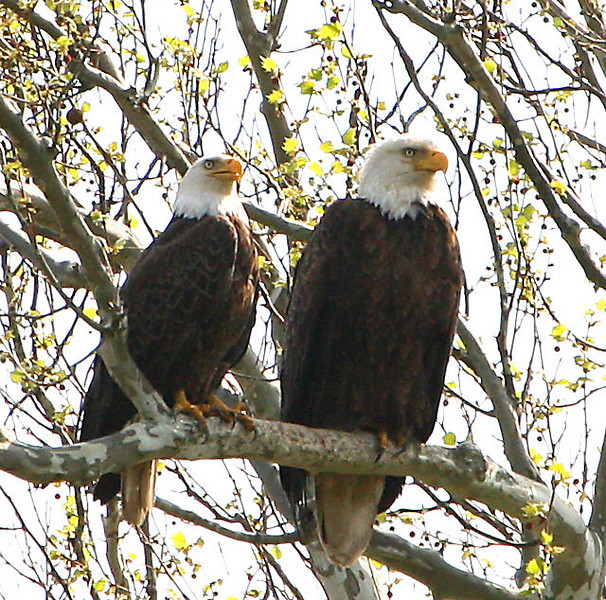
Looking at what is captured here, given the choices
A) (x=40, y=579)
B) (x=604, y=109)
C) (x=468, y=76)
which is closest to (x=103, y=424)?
(x=40, y=579)

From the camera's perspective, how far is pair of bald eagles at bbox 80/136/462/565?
18.4ft

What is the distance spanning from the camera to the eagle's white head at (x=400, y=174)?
582 cm

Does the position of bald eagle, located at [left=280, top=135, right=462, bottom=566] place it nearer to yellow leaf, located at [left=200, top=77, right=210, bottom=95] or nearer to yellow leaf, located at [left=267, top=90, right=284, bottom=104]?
yellow leaf, located at [left=267, top=90, right=284, bottom=104]

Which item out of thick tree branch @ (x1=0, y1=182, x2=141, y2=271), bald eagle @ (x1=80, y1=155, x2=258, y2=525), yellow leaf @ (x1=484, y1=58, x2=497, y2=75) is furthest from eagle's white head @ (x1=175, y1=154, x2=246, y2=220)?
yellow leaf @ (x1=484, y1=58, x2=497, y2=75)

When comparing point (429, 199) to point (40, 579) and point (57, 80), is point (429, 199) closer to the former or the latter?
point (57, 80)

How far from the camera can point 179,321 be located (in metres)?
5.75

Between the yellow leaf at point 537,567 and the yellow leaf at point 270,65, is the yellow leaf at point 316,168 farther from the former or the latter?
the yellow leaf at point 537,567

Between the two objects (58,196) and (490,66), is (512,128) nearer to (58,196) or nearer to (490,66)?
(490,66)

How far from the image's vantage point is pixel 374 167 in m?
6.08

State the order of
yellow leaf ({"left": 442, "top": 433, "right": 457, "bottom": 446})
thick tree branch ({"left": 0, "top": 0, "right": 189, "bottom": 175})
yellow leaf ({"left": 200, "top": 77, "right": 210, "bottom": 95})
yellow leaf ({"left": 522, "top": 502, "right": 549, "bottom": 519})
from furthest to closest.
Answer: yellow leaf ({"left": 200, "top": 77, "right": 210, "bottom": 95}) < thick tree branch ({"left": 0, "top": 0, "right": 189, "bottom": 175}) < yellow leaf ({"left": 442, "top": 433, "right": 457, "bottom": 446}) < yellow leaf ({"left": 522, "top": 502, "right": 549, "bottom": 519})

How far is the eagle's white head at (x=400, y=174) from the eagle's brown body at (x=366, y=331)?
0.06 m

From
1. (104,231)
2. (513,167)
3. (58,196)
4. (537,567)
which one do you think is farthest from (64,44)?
(537,567)

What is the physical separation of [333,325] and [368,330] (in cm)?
15

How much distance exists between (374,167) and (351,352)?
35.9 inches
